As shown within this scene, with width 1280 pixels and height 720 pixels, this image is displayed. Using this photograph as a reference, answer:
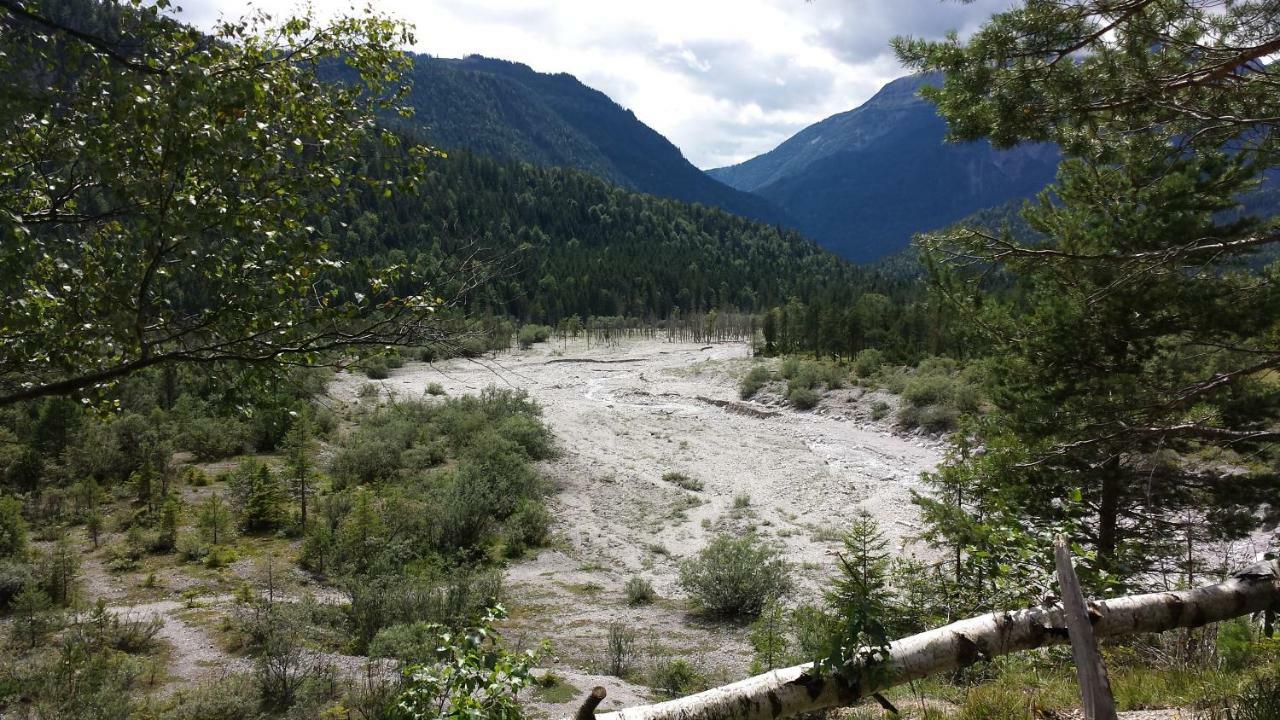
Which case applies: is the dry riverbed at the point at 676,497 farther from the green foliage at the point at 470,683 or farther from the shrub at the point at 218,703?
the shrub at the point at 218,703

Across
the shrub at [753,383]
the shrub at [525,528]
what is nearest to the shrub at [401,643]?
the shrub at [525,528]

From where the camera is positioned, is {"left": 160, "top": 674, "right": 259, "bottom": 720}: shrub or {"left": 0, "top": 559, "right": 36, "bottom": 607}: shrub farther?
{"left": 0, "top": 559, "right": 36, "bottom": 607}: shrub

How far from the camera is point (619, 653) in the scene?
34.0 ft

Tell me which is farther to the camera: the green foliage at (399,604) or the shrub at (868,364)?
the shrub at (868,364)

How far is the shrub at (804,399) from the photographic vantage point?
41.9 m

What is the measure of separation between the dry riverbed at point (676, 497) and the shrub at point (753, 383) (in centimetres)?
160

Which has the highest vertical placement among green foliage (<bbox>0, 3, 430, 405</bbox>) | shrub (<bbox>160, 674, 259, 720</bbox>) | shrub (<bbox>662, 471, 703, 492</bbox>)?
green foliage (<bbox>0, 3, 430, 405</bbox>)

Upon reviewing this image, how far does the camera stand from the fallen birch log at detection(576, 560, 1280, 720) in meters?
3.64

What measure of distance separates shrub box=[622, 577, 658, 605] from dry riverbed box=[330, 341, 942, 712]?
0.30m

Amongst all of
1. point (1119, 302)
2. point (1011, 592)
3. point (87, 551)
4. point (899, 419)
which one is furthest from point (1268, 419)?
point (899, 419)

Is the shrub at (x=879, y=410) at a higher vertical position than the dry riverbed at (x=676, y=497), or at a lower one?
higher

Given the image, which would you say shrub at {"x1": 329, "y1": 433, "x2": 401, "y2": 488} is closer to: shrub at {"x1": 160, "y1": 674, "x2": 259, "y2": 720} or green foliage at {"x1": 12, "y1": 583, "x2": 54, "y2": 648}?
green foliage at {"x1": 12, "y1": 583, "x2": 54, "y2": 648}

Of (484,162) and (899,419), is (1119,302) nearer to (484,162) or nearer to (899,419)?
(899,419)

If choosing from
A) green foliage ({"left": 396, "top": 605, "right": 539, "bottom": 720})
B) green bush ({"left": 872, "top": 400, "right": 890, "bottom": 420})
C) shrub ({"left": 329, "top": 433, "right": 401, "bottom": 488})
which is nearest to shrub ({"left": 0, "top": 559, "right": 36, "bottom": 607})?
shrub ({"left": 329, "top": 433, "right": 401, "bottom": 488})
